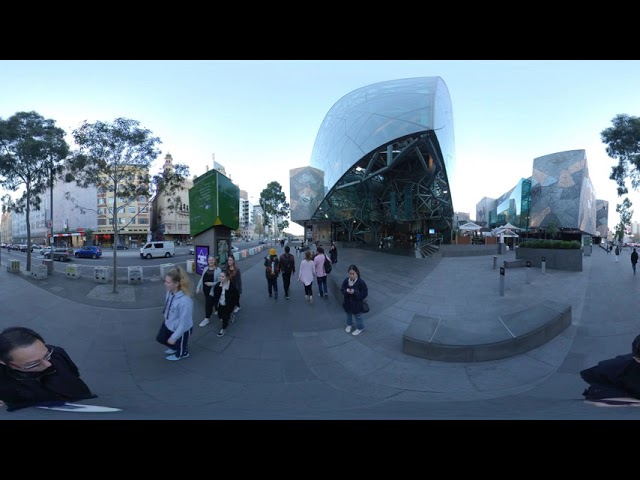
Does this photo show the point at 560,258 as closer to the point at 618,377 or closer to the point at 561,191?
the point at 618,377

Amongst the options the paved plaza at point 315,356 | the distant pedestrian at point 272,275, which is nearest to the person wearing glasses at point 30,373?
the paved plaza at point 315,356

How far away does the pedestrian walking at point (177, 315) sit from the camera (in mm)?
3189

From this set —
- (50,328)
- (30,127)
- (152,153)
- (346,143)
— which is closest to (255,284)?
(50,328)

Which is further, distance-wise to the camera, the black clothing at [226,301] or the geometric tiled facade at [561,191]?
the geometric tiled facade at [561,191]

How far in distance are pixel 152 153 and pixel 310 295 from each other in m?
5.63

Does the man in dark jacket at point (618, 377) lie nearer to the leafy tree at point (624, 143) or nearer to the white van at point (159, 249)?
the leafy tree at point (624, 143)

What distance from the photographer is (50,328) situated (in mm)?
3660

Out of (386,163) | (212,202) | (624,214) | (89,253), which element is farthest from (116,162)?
(624,214)

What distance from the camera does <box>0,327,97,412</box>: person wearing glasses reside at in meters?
1.61

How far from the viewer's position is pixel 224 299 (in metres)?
3.99

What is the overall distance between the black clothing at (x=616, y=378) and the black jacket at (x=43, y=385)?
4.18 meters

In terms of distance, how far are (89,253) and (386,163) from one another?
84.1ft

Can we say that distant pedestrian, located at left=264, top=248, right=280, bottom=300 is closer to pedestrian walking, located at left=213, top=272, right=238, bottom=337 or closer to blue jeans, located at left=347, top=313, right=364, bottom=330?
pedestrian walking, located at left=213, top=272, right=238, bottom=337
